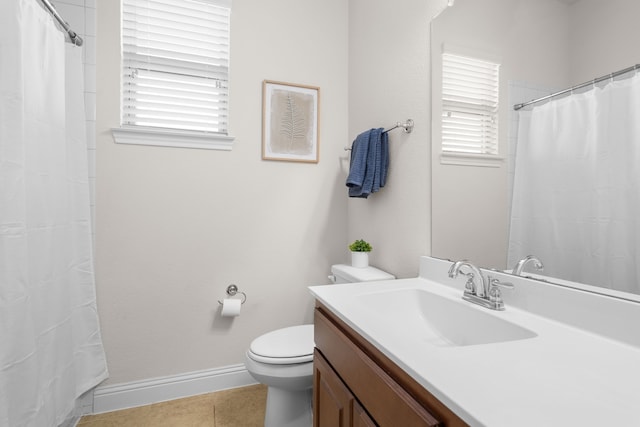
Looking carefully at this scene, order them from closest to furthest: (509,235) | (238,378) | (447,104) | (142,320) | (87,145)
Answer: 1. (509,235)
2. (447,104)
3. (87,145)
4. (142,320)
5. (238,378)

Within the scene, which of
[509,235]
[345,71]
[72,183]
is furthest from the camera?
[345,71]

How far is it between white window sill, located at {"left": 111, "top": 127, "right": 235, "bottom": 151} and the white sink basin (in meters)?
1.27

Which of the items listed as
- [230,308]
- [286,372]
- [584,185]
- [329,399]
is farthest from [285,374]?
[584,185]

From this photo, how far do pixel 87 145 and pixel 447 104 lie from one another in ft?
5.87

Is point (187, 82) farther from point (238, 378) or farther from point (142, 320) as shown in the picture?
point (238, 378)

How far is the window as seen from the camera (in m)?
1.73

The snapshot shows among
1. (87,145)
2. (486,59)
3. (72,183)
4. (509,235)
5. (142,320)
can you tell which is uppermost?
(486,59)

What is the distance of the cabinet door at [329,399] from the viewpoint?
0.87 m

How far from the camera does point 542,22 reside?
0.96 meters

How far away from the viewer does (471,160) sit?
3.98ft

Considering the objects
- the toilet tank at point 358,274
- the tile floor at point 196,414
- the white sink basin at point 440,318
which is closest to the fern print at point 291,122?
the toilet tank at point 358,274

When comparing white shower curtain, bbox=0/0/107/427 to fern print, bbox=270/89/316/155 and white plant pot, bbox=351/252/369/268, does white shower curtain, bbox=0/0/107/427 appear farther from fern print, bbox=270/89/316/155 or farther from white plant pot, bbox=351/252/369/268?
white plant pot, bbox=351/252/369/268

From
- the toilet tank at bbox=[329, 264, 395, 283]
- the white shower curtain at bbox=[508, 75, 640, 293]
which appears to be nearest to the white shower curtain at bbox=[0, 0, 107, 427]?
the toilet tank at bbox=[329, 264, 395, 283]

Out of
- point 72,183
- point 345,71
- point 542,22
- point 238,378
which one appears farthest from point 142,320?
point 542,22
